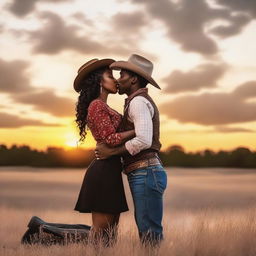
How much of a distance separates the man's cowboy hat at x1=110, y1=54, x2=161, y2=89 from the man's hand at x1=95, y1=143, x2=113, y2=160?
85 cm

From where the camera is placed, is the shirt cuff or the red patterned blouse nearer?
the shirt cuff

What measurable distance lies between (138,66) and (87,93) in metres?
0.64

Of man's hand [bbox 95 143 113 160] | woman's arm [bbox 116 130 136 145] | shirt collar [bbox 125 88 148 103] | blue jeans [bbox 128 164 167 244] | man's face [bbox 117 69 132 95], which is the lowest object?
blue jeans [bbox 128 164 167 244]

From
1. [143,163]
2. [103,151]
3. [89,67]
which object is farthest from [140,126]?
[89,67]

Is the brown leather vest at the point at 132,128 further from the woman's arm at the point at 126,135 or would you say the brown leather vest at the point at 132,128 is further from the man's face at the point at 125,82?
the man's face at the point at 125,82

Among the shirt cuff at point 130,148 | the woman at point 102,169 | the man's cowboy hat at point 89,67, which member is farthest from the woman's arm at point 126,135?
the man's cowboy hat at point 89,67

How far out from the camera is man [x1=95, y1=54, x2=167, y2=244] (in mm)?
5980

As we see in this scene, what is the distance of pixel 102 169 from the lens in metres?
6.30

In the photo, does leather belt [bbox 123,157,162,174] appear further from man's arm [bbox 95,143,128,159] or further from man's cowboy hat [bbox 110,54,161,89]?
man's cowboy hat [bbox 110,54,161,89]

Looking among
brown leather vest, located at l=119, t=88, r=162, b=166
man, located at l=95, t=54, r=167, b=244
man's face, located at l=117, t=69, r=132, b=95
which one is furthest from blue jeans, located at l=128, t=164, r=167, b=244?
man's face, located at l=117, t=69, r=132, b=95

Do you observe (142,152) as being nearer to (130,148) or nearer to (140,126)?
(130,148)

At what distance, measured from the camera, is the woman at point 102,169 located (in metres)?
6.19

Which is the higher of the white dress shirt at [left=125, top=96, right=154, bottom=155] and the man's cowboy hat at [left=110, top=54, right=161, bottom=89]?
the man's cowboy hat at [left=110, top=54, right=161, bottom=89]

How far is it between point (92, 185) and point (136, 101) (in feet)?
3.43
